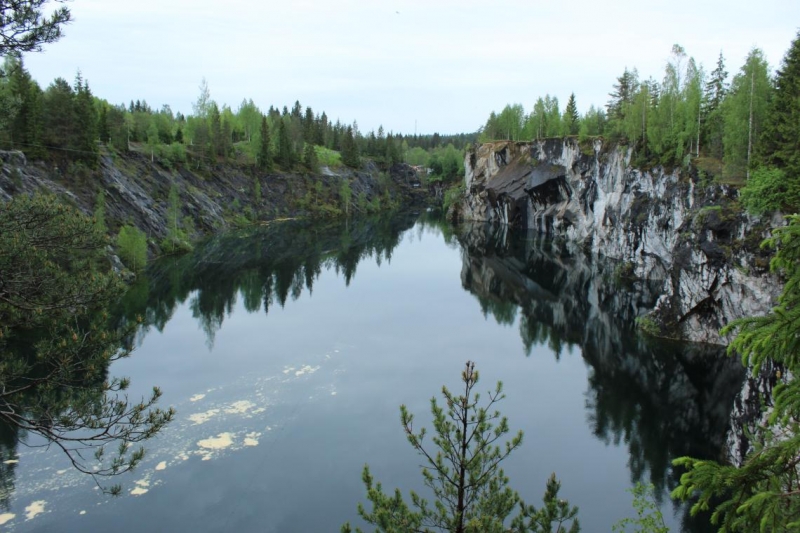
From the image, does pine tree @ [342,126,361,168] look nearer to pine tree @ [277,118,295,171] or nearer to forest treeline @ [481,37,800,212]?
pine tree @ [277,118,295,171]

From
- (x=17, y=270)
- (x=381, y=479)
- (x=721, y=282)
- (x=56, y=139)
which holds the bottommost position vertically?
(x=381, y=479)

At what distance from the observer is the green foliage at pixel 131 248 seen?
55.2 meters

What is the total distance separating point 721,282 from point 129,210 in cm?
6410

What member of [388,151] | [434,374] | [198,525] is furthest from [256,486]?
[388,151]

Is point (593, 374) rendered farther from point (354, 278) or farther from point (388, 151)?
point (388, 151)

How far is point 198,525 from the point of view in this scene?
1948 cm

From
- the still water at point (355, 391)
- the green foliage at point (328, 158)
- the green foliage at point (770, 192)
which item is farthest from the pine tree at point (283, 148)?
the green foliage at point (770, 192)

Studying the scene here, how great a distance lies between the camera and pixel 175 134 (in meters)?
107

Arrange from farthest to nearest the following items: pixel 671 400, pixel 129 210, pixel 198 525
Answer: pixel 129 210
pixel 671 400
pixel 198 525

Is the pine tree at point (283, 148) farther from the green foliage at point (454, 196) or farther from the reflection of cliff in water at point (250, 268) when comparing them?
the green foliage at point (454, 196)

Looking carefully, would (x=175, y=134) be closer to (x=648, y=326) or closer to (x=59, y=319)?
(x=648, y=326)

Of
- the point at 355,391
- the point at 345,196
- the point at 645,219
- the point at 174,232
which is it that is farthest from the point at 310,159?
the point at 355,391

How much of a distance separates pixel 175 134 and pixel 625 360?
97.6 m

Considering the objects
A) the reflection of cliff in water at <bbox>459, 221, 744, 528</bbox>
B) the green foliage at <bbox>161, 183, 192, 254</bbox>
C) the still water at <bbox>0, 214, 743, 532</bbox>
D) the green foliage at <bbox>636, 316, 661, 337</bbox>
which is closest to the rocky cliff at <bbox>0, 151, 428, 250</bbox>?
the green foliage at <bbox>161, 183, 192, 254</bbox>
